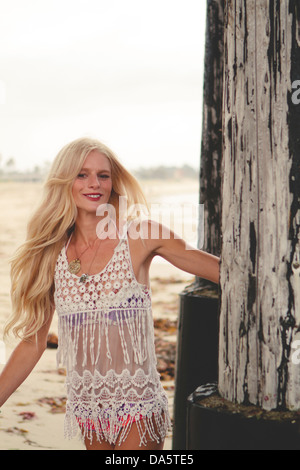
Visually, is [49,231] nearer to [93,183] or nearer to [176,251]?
[93,183]

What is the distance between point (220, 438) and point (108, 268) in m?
1.11

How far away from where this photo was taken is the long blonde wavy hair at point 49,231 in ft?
10.1

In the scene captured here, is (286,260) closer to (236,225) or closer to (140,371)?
(236,225)

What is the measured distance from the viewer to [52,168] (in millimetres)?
3145

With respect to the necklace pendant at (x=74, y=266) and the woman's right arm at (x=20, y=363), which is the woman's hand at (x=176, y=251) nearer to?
the necklace pendant at (x=74, y=266)

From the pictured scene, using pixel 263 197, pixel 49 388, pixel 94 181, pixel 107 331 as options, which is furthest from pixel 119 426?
pixel 49 388

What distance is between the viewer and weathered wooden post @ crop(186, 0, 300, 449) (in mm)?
1902

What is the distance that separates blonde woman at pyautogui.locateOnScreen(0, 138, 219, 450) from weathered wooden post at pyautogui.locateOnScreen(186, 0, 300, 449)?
0.75 metres

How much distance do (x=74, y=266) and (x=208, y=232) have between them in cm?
83

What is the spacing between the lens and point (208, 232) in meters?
3.53

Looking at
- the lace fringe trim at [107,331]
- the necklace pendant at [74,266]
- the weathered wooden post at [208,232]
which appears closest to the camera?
the lace fringe trim at [107,331]

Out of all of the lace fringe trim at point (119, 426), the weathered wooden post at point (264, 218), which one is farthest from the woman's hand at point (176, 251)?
the weathered wooden post at point (264, 218)
